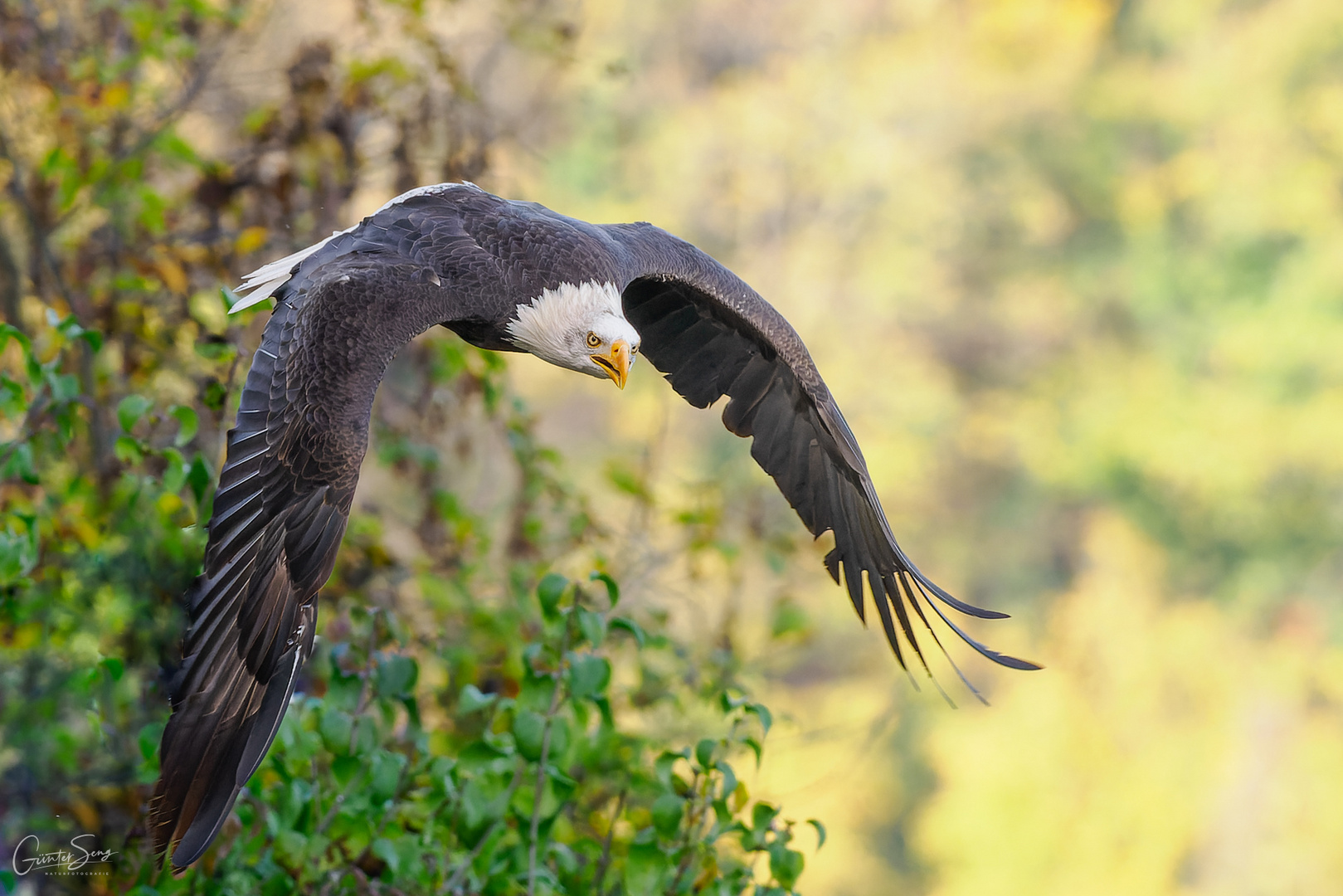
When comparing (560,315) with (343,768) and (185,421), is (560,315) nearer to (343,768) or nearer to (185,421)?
(185,421)

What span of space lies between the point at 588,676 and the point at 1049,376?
15109mm

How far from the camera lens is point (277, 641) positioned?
2.12 metres

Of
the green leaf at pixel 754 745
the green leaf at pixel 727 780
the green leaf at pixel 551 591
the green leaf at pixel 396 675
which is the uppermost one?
the green leaf at pixel 551 591

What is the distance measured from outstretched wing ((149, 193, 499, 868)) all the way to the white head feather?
0.96 ft

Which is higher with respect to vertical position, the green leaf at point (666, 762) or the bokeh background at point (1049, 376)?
the bokeh background at point (1049, 376)

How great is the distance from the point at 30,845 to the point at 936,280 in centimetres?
1498

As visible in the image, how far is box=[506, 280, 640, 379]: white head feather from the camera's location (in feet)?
8.00

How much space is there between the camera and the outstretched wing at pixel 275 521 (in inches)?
78.9

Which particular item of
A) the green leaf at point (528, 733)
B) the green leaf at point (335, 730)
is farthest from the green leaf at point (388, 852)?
the green leaf at point (528, 733)

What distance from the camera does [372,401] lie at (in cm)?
213

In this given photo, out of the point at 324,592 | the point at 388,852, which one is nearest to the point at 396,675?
the point at 388,852

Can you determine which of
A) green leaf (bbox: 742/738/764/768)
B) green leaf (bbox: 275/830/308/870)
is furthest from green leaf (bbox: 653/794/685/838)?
green leaf (bbox: 275/830/308/870)

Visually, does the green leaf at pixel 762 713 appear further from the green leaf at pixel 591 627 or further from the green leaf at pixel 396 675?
the green leaf at pixel 396 675
